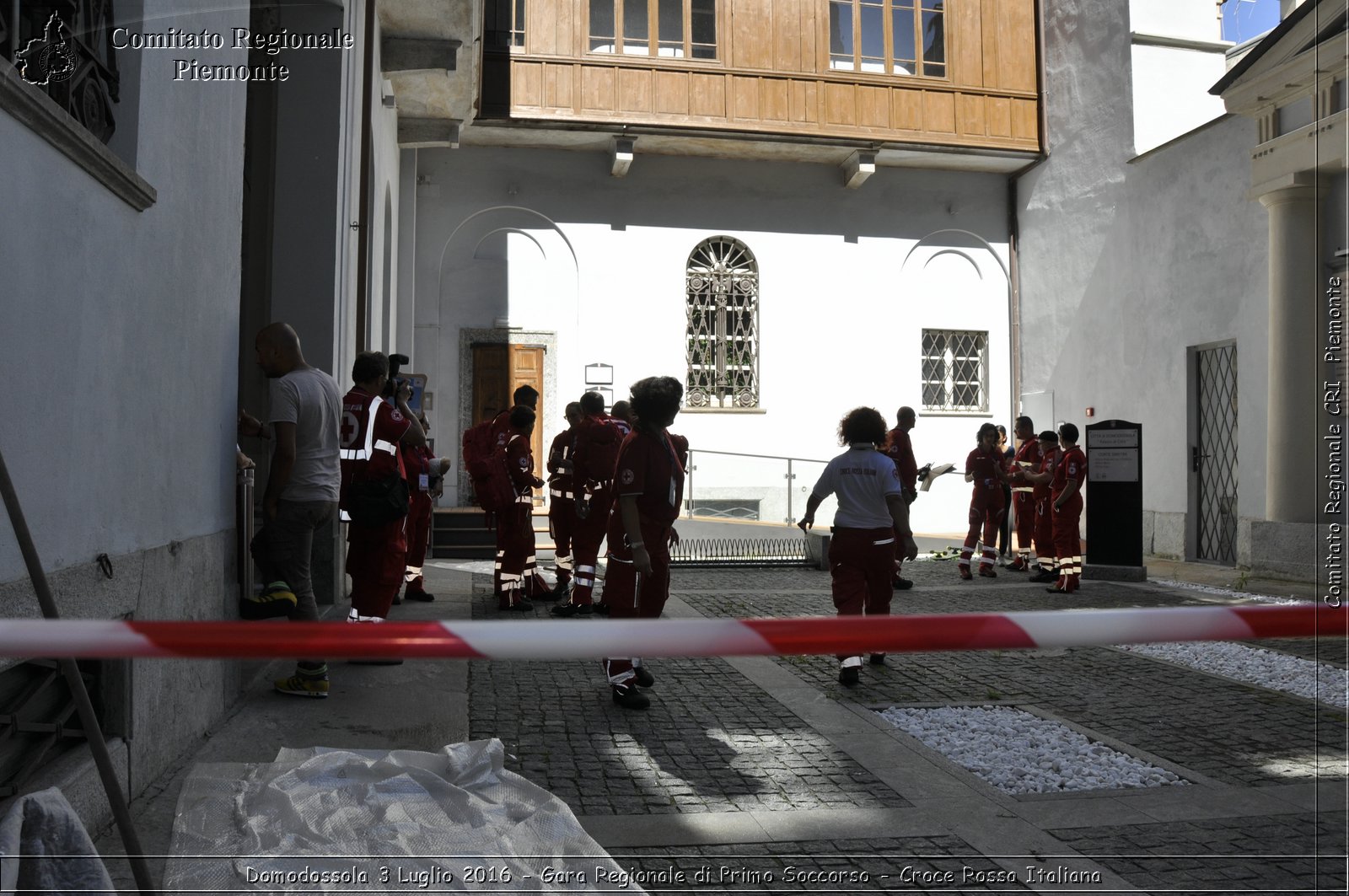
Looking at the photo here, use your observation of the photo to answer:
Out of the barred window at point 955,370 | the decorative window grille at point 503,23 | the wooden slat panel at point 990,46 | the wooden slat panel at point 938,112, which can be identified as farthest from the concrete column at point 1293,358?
the decorative window grille at point 503,23

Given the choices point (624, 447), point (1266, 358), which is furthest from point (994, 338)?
point (624, 447)

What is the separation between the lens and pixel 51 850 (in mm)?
2488

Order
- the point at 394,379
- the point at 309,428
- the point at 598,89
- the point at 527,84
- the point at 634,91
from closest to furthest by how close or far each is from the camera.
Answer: the point at 309,428 → the point at 394,379 → the point at 527,84 → the point at 598,89 → the point at 634,91

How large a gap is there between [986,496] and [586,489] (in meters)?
5.73

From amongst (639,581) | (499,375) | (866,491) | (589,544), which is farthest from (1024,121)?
(639,581)

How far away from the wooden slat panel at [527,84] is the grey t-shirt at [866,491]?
12613 mm

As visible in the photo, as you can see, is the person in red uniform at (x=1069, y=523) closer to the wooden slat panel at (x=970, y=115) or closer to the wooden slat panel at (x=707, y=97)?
the wooden slat panel at (x=707, y=97)

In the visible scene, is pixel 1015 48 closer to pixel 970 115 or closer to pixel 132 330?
pixel 970 115

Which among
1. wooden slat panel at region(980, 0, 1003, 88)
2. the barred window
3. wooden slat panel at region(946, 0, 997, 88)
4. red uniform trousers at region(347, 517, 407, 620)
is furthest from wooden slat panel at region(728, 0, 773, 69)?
red uniform trousers at region(347, 517, 407, 620)

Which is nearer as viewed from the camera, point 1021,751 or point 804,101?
point 1021,751

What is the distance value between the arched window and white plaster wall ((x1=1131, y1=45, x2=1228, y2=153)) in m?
6.93

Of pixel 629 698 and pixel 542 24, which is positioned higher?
pixel 542 24

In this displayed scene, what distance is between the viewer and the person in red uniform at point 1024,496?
545 inches

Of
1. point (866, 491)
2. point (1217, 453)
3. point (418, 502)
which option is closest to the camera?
point (866, 491)
